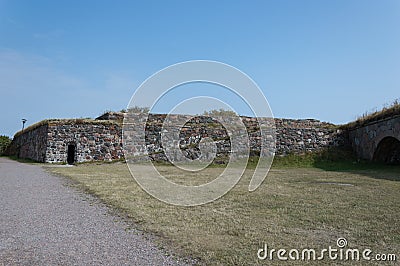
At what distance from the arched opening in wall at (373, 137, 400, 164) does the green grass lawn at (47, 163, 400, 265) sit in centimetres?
849

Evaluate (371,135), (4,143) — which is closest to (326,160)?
(371,135)

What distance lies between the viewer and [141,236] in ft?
13.7

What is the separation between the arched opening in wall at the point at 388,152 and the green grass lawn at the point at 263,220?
849cm

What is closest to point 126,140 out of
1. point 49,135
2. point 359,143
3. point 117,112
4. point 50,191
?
point 117,112

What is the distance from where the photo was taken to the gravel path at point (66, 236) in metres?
3.37

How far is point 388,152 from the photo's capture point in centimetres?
1564

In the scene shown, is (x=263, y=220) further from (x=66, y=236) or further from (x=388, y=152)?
(x=388, y=152)

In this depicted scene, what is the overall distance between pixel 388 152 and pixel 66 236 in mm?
15494

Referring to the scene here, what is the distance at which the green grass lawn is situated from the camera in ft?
12.6

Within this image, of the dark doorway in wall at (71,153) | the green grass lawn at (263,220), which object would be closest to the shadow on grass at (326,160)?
the green grass lawn at (263,220)

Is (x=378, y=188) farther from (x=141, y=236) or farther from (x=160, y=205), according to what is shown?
(x=141, y=236)

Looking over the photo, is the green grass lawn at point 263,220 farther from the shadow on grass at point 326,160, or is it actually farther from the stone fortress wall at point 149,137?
the stone fortress wall at point 149,137

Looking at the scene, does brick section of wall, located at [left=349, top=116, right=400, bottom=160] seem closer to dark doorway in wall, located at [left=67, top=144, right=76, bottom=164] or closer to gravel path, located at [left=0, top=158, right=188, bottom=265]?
gravel path, located at [left=0, top=158, right=188, bottom=265]

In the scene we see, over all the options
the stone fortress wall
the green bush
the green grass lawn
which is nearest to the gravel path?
the green grass lawn
